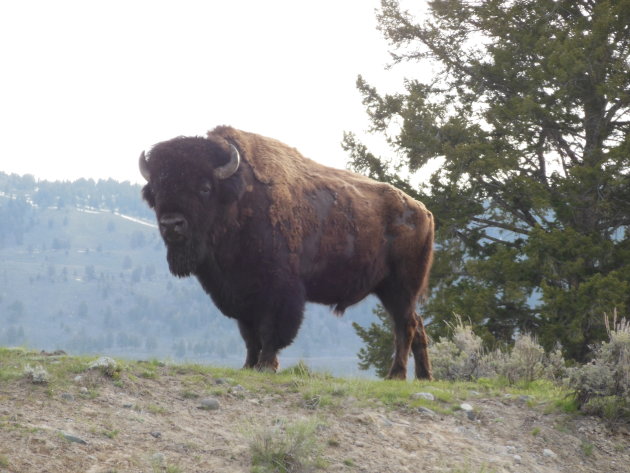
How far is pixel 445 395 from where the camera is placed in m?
8.33

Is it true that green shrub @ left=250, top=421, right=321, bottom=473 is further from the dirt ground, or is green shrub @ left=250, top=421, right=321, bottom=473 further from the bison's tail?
the bison's tail

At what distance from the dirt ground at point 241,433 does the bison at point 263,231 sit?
1.65 m

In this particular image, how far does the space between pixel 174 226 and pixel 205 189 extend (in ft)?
1.97

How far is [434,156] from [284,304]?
13070 millimetres

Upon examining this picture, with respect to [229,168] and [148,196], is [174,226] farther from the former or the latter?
[148,196]

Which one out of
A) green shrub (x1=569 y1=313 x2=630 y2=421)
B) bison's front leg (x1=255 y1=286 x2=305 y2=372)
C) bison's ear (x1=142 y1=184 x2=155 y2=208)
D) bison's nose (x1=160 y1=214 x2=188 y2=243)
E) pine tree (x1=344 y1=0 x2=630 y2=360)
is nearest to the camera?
green shrub (x1=569 y1=313 x2=630 y2=421)

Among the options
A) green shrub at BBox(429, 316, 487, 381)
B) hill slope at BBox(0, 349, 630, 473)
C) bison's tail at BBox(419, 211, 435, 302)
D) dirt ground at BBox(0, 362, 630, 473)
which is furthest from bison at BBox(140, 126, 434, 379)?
dirt ground at BBox(0, 362, 630, 473)

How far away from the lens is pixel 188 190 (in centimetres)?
889

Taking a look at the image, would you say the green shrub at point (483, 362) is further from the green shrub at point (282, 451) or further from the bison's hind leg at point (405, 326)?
the green shrub at point (282, 451)

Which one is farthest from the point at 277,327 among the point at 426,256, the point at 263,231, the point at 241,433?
the point at 426,256

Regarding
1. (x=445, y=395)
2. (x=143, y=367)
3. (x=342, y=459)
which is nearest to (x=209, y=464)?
(x=342, y=459)

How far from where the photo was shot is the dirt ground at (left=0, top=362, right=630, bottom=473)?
5625mm

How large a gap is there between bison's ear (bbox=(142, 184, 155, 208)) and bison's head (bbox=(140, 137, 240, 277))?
0.24 meters

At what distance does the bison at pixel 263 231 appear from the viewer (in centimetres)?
896
